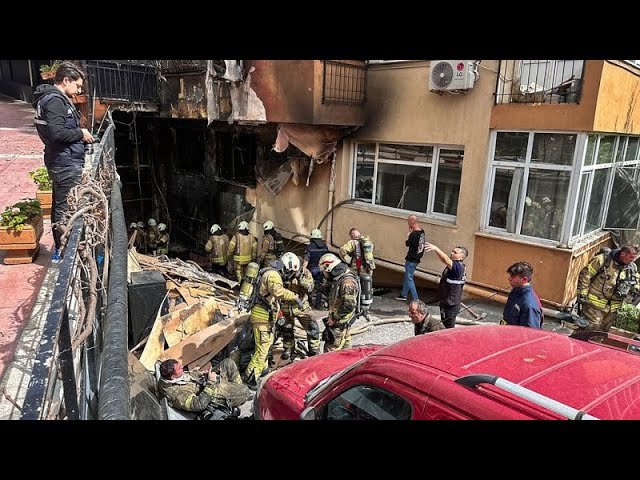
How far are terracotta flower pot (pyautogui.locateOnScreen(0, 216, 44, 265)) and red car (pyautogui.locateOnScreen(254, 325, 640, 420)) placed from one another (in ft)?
12.4

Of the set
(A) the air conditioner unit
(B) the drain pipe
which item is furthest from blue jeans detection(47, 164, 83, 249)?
(B) the drain pipe

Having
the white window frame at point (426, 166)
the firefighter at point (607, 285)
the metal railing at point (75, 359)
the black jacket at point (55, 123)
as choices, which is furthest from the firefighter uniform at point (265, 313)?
the firefighter at point (607, 285)

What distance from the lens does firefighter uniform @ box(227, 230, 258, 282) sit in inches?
482

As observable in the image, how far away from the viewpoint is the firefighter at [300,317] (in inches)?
270

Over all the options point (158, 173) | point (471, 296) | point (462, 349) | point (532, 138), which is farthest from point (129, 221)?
point (462, 349)

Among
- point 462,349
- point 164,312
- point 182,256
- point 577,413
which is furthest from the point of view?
point 182,256

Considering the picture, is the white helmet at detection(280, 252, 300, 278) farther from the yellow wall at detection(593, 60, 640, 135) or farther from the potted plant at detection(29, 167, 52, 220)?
the yellow wall at detection(593, 60, 640, 135)

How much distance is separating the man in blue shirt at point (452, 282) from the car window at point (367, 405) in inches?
158

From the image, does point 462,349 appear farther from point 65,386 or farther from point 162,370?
point 162,370

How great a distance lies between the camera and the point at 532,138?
7.77 m

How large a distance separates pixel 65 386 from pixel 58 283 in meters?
0.44

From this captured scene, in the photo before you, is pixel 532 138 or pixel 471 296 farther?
pixel 471 296

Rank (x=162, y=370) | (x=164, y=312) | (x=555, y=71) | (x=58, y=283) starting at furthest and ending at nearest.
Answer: (x=555, y=71) < (x=164, y=312) < (x=162, y=370) < (x=58, y=283)

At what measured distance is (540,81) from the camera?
764cm
